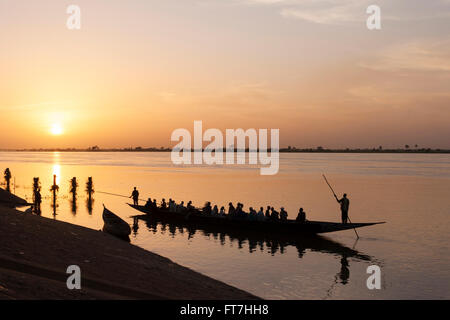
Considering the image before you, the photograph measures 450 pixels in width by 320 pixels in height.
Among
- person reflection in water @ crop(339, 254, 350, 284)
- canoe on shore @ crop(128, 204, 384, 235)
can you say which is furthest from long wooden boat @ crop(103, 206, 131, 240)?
person reflection in water @ crop(339, 254, 350, 284)

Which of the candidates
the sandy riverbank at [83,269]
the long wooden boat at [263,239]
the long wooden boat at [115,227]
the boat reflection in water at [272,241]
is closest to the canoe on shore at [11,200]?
the boat reflection in water at [272,241]

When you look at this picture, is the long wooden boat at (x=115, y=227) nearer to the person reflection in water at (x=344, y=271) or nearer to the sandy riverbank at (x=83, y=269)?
the sandy riverbank at (x=83, y=269)

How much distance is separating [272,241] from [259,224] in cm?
222

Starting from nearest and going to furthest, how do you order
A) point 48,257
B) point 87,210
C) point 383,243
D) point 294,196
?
point 48,257
point 383,243
point 87,210
point 294,196

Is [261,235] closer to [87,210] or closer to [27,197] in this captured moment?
[87,210]

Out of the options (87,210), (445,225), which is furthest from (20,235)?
(445,225)

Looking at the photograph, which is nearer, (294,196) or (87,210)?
(87,210)

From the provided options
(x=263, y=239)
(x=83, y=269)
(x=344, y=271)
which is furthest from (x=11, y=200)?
(x=344, y=271)

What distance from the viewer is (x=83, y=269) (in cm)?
1188

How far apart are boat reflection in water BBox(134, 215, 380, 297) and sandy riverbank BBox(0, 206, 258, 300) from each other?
8.03 metres

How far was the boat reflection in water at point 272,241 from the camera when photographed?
861 inches
